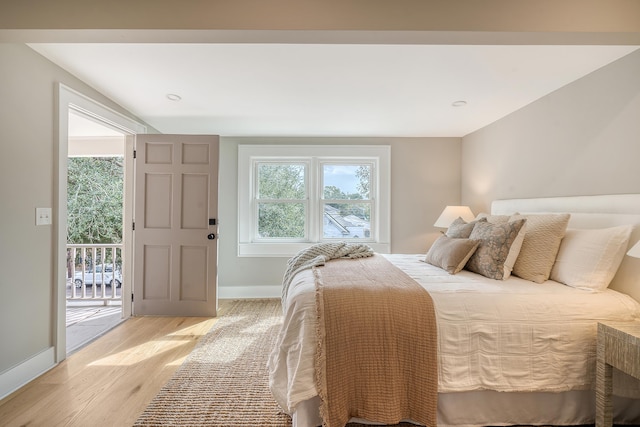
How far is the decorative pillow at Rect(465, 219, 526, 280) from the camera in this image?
1.96m

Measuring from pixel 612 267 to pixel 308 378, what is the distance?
1855mm

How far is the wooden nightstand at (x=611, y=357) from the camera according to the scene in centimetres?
130

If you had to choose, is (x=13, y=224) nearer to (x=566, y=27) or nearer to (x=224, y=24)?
(x=224, y=24)

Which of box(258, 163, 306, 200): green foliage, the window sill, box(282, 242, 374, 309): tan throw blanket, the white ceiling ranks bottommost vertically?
the window sill

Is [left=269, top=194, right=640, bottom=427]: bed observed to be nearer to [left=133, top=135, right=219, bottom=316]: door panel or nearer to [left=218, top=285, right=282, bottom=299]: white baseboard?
[left=133, top=135, right=219, bottom=316]: door panel

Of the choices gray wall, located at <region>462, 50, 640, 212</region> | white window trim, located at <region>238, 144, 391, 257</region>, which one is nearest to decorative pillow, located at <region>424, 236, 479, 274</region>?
gray wall, located at <region>462, 50, 640, 212</region>

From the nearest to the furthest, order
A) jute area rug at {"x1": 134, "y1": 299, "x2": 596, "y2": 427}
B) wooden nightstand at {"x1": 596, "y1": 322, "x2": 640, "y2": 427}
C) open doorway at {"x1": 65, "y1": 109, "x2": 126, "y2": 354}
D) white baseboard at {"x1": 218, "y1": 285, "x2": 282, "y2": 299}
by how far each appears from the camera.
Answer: wooden nightstand at {"x1": 596, "y1": 322, "x2": 640, "y2": 427} < jute area rug at {"x1": 134, "y1": 299, "x2": 596, "y2": 427} < open doorway at {"x1": 65, "y1": 109, "x2": 126, "y2": 354} < white baseboard at {"x1": 218, "y1": 285, "x2": 282, "y2": 299}

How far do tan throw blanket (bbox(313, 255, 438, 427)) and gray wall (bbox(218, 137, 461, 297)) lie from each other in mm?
2660

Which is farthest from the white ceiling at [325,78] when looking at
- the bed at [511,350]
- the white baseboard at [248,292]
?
the white baseboard at [248,292]

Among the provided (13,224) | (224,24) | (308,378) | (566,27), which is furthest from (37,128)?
(566,27)

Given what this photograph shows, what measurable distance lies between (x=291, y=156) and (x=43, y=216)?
2.65 metres

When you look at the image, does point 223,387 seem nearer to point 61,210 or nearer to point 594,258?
point 61,210

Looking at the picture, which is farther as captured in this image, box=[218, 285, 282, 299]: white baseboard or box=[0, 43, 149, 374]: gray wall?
box=[218, 285, 282, 299]: white baseboard

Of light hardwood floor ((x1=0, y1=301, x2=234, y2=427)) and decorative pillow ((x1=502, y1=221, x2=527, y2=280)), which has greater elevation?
decorative pillow ((x1=502, y1=221, x2=527, y2=280))
